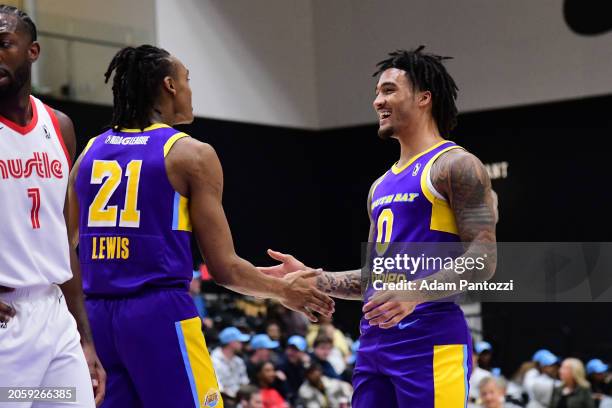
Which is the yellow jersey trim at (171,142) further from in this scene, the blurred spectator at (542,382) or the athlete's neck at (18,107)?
the blurred spectator at (542,382)

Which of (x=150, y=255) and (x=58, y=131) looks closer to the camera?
(x=58, y=131)

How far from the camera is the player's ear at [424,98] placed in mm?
5266

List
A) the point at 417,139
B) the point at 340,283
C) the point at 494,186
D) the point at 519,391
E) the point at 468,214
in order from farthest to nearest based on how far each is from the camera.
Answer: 1. the point at 494,186
2. the point at 519,391
3. the point at 340,283
4. the point at 417,139
5. the point at 468,214

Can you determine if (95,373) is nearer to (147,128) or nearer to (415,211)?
(147,128)

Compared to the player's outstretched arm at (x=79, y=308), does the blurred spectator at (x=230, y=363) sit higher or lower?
lower

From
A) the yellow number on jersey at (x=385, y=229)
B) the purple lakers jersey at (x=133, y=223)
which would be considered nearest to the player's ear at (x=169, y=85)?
the purple lakers jersey at (x=133, y=223)

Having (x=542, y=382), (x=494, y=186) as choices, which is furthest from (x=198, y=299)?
(x=494, y=186)

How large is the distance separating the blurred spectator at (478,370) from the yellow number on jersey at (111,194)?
755 centimetres

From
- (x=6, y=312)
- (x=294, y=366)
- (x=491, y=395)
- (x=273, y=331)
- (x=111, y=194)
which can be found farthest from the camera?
(x=273, y=331)

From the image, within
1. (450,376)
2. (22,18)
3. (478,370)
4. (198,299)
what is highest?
(22,18)

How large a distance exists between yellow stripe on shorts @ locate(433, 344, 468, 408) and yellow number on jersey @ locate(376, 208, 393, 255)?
1.87 feet

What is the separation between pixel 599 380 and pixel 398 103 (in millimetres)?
9217

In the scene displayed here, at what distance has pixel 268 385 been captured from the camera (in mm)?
11531

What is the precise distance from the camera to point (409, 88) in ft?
17.3
